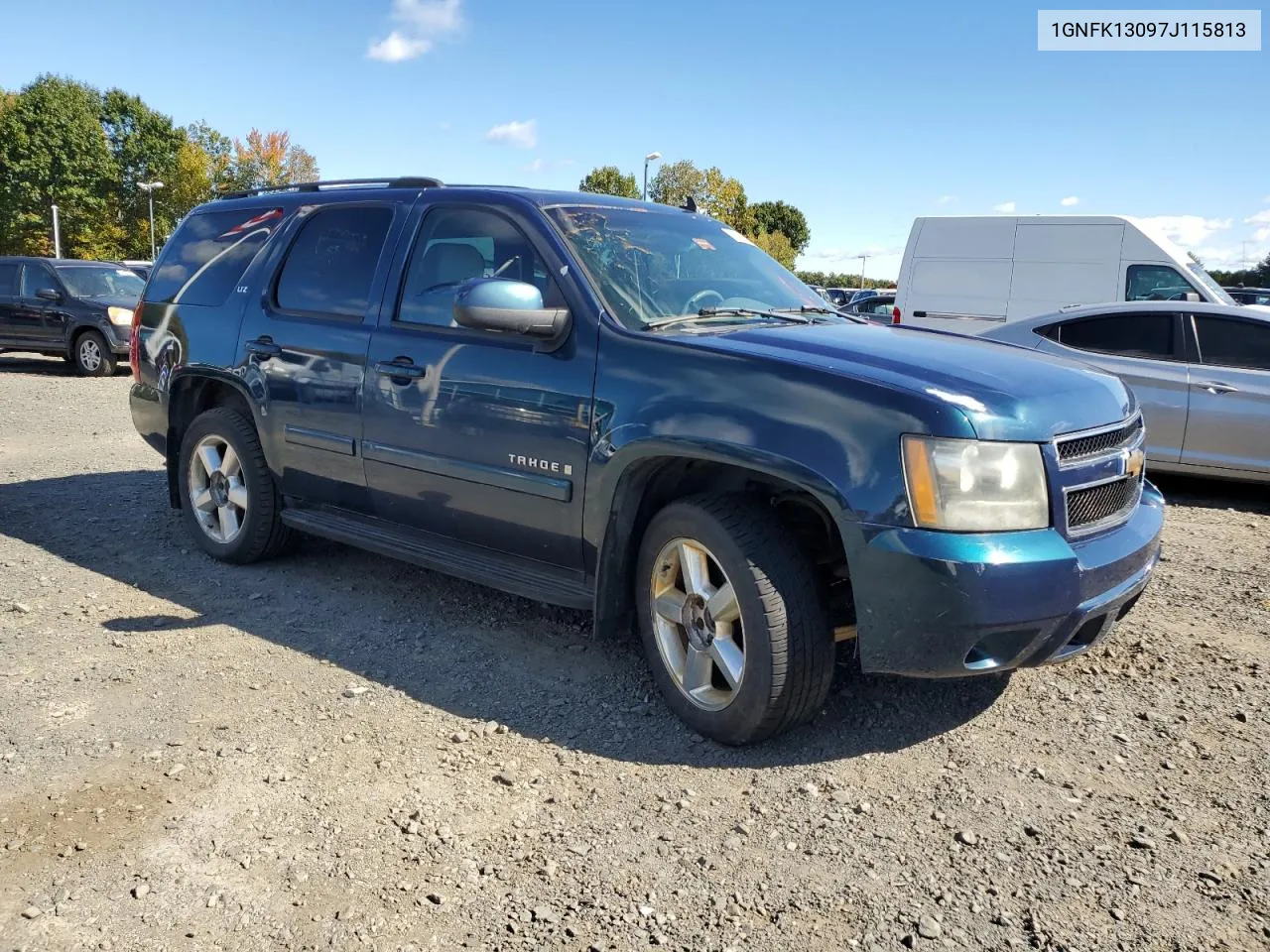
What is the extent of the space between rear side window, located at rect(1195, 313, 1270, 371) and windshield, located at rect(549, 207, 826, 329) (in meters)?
4.62

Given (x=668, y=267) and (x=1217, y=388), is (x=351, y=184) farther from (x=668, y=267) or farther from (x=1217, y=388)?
→ (x=1217, y=388)

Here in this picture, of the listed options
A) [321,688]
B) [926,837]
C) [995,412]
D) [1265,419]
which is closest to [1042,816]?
[926,837]

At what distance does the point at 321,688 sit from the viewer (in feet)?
12.8

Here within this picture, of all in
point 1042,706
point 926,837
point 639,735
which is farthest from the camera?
point 1042,706

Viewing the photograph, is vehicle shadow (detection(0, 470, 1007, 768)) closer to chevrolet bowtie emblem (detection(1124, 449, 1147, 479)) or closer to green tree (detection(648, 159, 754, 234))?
chevrolet bowtie emblem (detection(1124, 449, 1147, 479))

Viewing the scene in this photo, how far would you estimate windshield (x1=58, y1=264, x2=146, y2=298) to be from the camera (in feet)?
51.8

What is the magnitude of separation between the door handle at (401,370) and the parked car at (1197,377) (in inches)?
208

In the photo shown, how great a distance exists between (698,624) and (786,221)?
90863 mm

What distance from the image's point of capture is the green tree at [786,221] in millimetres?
89000

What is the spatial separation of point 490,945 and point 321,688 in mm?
1723

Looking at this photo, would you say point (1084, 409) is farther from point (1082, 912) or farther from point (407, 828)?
point (407, 828)

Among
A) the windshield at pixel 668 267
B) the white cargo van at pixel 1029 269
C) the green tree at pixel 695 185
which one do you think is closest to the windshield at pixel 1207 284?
the white cargo van at pixel 1029 269

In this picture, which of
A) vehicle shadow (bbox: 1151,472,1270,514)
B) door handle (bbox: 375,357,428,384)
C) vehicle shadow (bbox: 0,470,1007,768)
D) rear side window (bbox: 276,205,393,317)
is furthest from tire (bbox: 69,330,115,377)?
vehicle shadow (bbox: 1151,472,1270,514)

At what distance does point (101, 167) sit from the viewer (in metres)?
62.8
